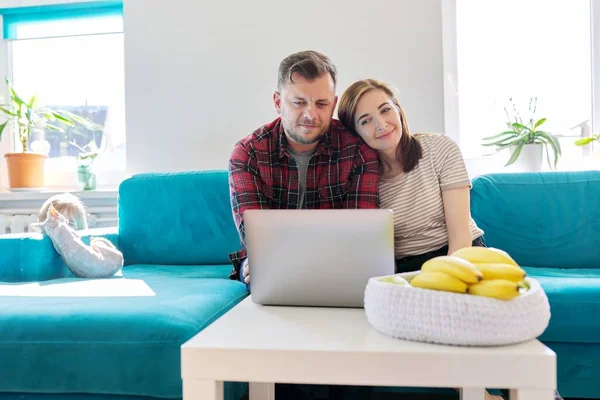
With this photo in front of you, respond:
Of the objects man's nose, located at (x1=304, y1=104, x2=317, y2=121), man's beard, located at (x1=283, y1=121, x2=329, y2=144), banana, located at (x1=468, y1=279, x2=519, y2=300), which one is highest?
man's nose, located at (x1=304, y1=104, x2=317, y2=121)

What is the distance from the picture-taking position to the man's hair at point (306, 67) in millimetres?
1629

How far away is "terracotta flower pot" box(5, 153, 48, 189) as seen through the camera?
2875 mm

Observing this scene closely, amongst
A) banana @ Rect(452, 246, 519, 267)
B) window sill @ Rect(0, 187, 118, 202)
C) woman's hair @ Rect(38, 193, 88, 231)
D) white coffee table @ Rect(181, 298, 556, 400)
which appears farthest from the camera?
window sill @ Rect(0, 187, 118, 202)

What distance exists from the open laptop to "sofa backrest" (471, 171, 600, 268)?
1.23 m

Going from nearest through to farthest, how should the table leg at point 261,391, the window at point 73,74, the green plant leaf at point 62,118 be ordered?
the table leg at point 261,391 → the green plant leaf at point 62,118 → the window at point 73,74

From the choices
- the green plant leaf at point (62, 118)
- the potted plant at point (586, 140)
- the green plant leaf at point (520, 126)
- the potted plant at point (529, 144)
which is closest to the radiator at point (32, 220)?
the green plant leaf at point (62, 118)

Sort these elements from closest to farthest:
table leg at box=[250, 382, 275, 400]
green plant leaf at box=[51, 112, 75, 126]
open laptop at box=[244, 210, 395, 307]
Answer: open laptop at box=[244, 210, 395, 307] → table leg at box=[250, 382, 275, 400] → green plant leaf at box=[51, 112, 75, 126]

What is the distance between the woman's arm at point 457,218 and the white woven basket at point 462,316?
771 millimetres

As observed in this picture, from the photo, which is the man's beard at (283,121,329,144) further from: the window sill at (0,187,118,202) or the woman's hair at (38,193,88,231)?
the window sill at (0,187,118,202)

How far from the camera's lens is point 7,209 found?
2924 millimetres

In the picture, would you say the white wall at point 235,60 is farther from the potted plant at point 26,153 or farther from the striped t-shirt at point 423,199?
the striped t-shirt at point 423,199

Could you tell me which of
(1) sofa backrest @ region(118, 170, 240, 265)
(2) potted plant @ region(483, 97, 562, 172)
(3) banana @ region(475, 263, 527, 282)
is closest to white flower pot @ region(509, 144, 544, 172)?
(2) potted plant @ region(483, 97, 562, 172)

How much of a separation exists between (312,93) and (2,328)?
101cm

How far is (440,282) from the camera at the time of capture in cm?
82
